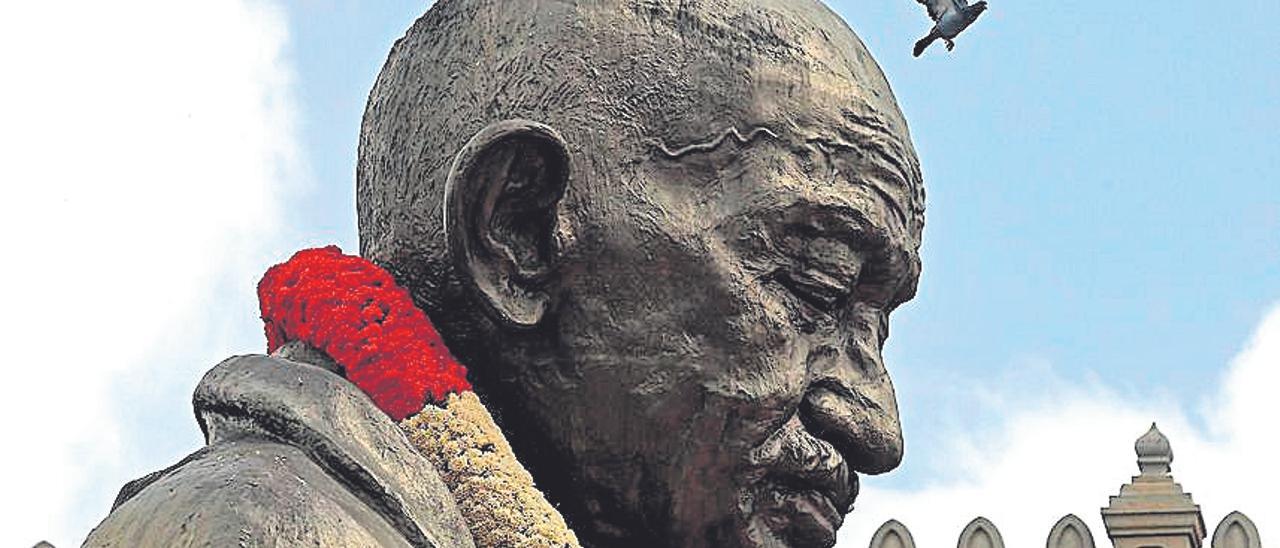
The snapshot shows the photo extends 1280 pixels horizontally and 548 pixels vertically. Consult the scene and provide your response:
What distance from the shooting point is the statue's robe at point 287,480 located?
287 cm

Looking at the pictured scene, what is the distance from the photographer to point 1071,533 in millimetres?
10492

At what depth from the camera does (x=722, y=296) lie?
3309mm

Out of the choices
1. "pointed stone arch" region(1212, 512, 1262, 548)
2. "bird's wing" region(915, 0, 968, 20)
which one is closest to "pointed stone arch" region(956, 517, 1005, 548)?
"pointed stone arch" region(1212, 512, 1262, 548)

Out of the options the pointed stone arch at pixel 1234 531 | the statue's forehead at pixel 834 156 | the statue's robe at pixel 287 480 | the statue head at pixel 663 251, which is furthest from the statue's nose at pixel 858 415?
the pointed stone arch at pixel 1234 531

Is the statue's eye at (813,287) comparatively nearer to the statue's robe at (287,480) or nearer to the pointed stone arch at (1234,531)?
the statue's robe at (287,480)

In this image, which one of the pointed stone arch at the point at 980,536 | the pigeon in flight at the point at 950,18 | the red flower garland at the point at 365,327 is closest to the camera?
the red flower garland at the point at 365,327

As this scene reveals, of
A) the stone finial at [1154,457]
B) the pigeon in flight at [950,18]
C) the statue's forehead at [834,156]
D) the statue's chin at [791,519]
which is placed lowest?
the statue's chin at [791,519]

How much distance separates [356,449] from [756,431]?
1.71ft

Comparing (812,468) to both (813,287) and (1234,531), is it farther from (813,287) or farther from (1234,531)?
(1234,531)

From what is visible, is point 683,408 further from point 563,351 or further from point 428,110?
point 428,110

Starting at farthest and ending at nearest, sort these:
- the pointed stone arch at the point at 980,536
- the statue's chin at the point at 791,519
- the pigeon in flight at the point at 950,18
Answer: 1. the pointed stone arch at the point at 980,536
2. the pigeon in flight at the point at 950,18
3. the statue's chin at the point at 791,519

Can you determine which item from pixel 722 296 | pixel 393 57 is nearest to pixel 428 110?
pixel 393 57

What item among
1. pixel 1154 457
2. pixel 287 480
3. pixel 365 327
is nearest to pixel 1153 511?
pixel 1154 457

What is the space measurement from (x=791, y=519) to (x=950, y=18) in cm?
94
